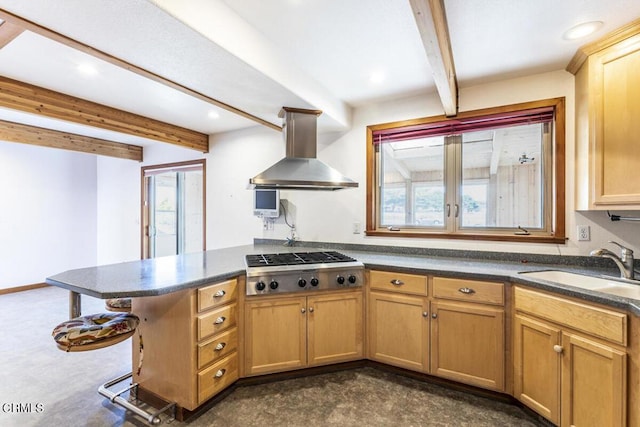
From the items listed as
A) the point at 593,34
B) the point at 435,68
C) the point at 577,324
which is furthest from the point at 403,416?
the point at 593,34

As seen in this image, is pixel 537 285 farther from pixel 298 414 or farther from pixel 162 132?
pixel 162 132

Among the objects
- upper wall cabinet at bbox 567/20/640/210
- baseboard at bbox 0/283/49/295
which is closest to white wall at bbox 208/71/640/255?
upper wall cabinet at bbox 567/20/640/210

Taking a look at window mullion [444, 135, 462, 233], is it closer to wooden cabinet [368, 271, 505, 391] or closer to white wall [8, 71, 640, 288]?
white wall [8, 71, 640, 288]

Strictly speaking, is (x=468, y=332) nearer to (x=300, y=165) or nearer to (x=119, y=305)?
(x=300, y=165)

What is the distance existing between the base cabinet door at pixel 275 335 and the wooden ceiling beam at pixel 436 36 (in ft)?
6.08

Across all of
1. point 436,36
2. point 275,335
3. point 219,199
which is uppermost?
point 436,36

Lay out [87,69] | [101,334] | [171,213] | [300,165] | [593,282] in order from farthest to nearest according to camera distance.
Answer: [171,213] → [300,165] → [87,69] → [593,282] → [101,334]

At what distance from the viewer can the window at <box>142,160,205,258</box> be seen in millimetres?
4855

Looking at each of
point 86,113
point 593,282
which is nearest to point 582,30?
point 593,282

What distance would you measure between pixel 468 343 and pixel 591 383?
66 centimetres

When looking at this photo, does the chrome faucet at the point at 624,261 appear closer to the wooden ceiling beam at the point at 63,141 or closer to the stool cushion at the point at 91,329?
the stool cushion at the point at 91,329

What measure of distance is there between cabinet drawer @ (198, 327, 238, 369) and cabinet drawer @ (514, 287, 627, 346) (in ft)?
6.38

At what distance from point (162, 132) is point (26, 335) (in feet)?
8.54

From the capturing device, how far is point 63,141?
4.07 metres
